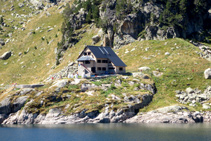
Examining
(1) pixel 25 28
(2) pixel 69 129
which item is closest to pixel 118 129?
(2) pixel 69 129

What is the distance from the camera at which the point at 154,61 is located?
101 m

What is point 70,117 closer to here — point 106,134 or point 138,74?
point 106,134

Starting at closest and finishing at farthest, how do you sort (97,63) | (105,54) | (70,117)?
(70,117)
(97,63)
(105,54)

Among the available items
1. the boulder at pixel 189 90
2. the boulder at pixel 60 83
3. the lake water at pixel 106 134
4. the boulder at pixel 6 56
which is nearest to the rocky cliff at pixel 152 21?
the boulder at pixel 189 90

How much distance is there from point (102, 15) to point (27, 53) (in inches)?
2027

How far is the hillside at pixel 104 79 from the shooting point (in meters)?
70.4

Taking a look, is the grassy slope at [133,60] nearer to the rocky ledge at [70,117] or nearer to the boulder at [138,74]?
the boulder at [138,74]

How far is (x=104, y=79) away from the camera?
82.6 metres

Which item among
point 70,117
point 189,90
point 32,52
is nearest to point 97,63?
point 70,117

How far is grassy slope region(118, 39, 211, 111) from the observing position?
268ft

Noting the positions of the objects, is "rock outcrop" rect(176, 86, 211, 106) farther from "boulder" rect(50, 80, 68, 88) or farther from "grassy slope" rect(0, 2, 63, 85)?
"grassy slope" rect(0, 2, 63, 85)

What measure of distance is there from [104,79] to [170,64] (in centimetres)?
2836

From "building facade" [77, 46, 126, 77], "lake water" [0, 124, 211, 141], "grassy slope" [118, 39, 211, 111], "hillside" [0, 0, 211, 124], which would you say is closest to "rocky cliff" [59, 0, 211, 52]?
"hillside" [0, 0, 211, 124]

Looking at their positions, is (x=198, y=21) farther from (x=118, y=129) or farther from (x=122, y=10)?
(x=118, y=129)
